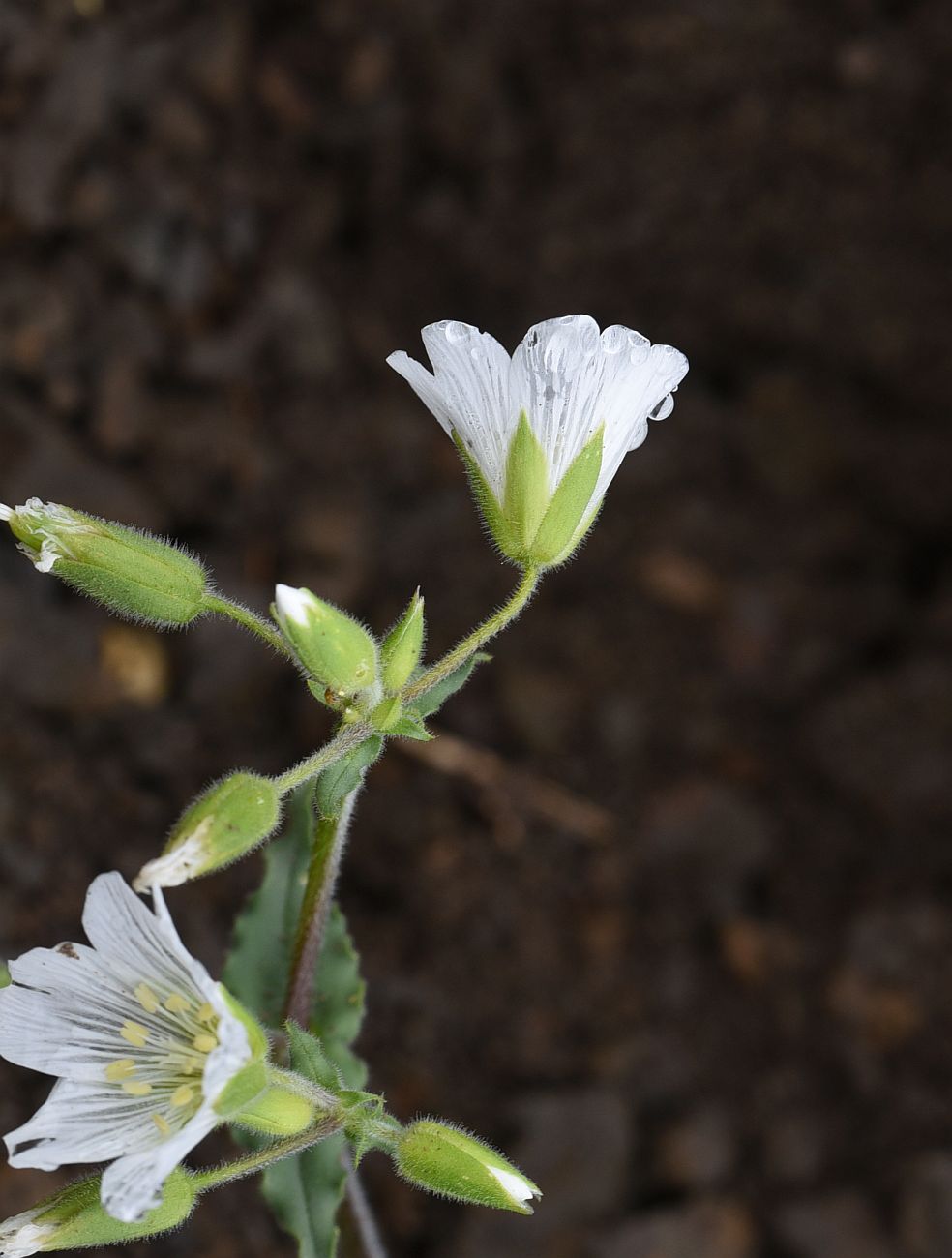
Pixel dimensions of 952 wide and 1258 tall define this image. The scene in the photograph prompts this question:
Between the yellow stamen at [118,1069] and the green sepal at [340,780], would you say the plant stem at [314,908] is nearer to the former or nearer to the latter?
the green sepal at [340,780]

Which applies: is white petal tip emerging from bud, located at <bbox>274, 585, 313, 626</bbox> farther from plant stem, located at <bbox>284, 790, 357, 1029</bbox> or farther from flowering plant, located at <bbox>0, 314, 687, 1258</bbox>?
plant stem, located at <bbox>284, 790, 357, 1029</bbox>

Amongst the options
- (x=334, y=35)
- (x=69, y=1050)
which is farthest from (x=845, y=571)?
(x=69, y=1050)

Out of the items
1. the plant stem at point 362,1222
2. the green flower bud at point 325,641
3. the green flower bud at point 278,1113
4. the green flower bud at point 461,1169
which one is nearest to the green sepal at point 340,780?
the green flower bud at point 325,641

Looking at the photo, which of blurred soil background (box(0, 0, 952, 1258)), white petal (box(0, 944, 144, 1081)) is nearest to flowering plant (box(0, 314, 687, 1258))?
white petal (box(0, 944, 144, 1081))

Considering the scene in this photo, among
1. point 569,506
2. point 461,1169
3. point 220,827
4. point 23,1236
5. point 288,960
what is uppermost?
point 569,506

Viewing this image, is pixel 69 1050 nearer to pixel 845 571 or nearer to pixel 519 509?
pixel 519 509

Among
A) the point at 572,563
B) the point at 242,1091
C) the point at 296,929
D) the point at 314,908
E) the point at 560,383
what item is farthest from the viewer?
the point at 572,563

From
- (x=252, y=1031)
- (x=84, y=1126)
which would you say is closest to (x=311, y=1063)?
(x=252, y=1031)

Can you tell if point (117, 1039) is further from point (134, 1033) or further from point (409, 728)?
point (409, 728)
